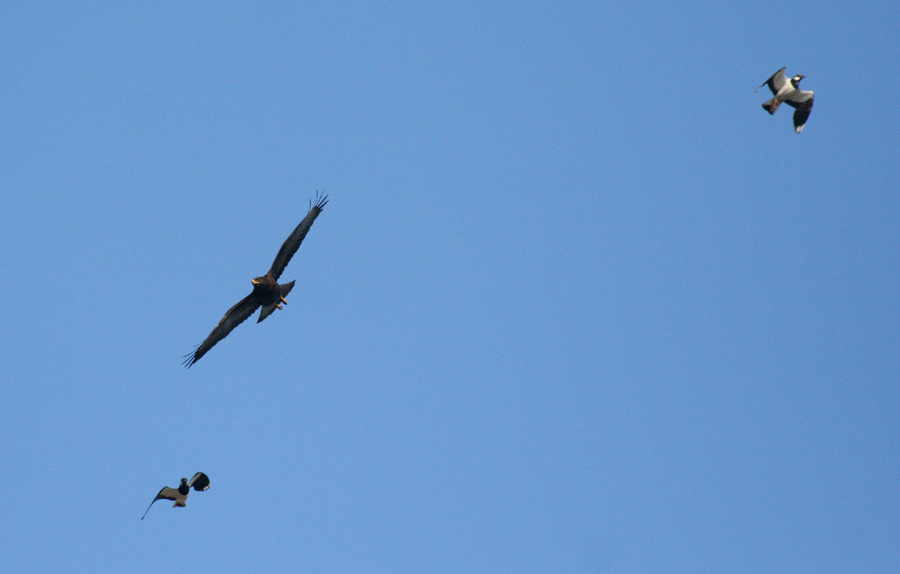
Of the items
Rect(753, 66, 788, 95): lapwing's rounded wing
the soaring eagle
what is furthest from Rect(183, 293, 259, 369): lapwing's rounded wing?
Rect(753, 66, 788, 95): lapwing's rounded wing

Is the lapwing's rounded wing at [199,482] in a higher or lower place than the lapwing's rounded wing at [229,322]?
lower

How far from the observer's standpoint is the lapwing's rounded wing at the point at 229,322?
2766 cm

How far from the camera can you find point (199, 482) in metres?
25.0

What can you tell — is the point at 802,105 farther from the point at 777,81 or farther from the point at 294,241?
the point at 294,241

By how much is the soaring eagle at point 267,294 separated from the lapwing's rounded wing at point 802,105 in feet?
41.0

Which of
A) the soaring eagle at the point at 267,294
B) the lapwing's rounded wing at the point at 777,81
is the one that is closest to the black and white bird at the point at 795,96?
the lapwing's rounded wing at the point at 777,81

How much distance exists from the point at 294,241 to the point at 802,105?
13.8m

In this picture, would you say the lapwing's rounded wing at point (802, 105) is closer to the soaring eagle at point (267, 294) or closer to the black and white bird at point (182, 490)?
the soaring eagle at point (267, 294)

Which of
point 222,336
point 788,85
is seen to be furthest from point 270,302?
point 788,85

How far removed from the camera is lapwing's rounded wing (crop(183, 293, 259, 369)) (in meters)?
27.7

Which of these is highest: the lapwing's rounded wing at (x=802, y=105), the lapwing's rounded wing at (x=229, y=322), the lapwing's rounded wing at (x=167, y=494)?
the lapwing's rounded wing at (x=802, y=105)

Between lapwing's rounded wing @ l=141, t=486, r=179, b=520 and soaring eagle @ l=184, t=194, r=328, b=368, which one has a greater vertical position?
soaring eagle @ l=184, t=194, r=328, b=368

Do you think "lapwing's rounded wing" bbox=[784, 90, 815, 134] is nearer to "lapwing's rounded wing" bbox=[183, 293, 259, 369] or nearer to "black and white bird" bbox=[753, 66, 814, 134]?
"black and white bird" bbox=[753, 66, 814, 134]

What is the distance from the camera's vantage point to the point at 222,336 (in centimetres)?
2817
